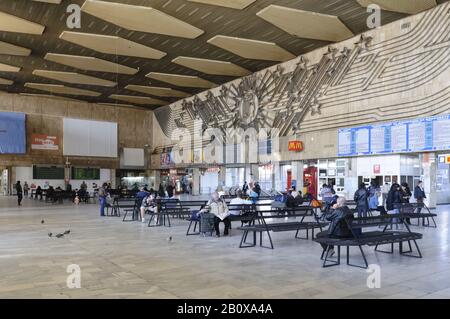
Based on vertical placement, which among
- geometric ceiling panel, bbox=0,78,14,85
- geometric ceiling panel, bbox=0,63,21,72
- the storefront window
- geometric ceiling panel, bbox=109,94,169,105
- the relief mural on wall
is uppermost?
geometric ceiling panel, bbox=0,78,14,85

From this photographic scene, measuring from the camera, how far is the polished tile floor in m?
4.45

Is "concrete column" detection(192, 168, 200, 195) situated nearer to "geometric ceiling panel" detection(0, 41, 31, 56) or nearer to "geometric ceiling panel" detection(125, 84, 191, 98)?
"geometric ceiling panel" detection(125, 84, 191, 98)

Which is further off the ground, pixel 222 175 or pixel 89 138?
pixel 89 138

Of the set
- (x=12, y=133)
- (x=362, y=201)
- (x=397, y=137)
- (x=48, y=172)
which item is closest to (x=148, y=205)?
(x=362, y=201)

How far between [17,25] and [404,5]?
45.4ft

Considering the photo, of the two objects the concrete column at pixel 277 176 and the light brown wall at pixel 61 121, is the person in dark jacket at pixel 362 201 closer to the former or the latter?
the concrete column at pixel 277 176

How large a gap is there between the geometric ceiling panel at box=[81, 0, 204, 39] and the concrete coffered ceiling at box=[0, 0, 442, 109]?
0.03 meters

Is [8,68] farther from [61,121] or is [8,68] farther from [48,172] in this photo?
[48,172]

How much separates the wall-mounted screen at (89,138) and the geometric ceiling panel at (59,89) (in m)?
3.78

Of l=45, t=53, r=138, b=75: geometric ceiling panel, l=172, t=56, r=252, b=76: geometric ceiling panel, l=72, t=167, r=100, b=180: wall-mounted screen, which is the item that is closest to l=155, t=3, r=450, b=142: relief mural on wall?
l=172, t=56, r=252, b=76: geometric ceiling panel

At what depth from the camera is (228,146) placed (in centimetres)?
2550

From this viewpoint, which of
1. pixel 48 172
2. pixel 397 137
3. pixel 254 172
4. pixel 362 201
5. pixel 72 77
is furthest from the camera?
pixel 48 172
